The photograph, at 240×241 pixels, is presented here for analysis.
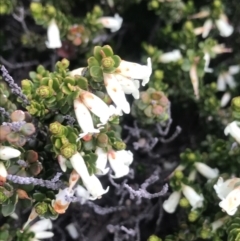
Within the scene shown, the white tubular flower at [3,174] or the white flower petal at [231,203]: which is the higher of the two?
the white tubular flower at [3,174]

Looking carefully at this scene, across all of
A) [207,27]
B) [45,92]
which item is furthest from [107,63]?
[207,27]

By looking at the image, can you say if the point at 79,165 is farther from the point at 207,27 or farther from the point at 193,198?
the point at 207,27

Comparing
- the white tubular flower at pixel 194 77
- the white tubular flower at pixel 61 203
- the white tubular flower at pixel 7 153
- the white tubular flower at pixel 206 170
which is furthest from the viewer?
the white tubular flower at pixel 194 77

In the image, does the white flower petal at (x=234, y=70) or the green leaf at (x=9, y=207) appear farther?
the white flower petal at (x=234, y=70)

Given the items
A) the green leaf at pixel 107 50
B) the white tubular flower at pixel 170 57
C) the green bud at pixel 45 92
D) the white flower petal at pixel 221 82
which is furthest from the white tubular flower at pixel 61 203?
the white flower petal at pixel 221 82

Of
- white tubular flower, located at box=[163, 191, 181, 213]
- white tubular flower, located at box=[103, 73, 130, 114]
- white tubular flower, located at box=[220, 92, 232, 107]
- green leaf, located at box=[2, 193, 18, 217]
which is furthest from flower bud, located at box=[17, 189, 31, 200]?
white tubular flower, located at box=[220, 92, 232, 107]

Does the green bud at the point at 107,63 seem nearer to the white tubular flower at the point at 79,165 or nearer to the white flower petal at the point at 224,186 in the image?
the white tubular flower at the point at 79,165
